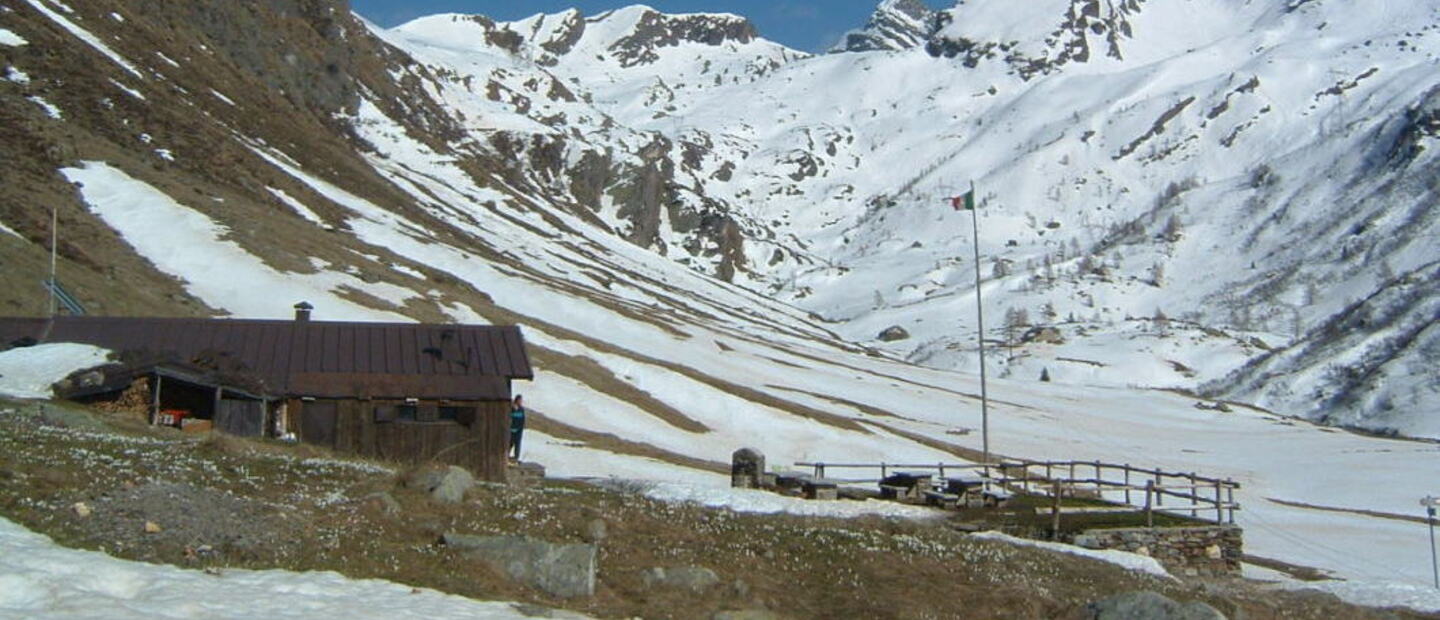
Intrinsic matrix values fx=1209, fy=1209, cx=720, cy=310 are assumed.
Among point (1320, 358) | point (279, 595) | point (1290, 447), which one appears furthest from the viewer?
point (1320, 358)

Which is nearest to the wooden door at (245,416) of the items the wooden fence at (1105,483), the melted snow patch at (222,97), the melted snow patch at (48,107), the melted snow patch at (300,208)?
the wooden fence at (1105,483)

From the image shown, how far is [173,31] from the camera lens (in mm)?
119688

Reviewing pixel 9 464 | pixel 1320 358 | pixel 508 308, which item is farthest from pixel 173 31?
pixel 1320 358

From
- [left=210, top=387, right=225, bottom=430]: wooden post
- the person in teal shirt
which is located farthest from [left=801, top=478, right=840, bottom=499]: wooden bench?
[left=210, top=387, right=225, bottom=430]: wooden post

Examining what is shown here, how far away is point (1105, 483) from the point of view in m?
41.2

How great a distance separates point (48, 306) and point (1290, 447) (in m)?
99.4

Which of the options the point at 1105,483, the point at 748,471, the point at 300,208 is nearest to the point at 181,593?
the point at 748,471

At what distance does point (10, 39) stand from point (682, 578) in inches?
3359

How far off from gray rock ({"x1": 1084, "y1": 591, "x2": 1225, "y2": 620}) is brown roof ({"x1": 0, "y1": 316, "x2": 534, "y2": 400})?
25.5 m

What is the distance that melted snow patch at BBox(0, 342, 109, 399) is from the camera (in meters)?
A: 34.8

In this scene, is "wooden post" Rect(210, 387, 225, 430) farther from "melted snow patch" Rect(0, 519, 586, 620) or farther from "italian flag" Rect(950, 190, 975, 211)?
"italian flag" Rect(950, 190, 975, 211)

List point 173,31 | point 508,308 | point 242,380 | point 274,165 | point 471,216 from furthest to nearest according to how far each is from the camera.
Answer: point 471,216 → point 173,31 → point 274,165 → point 508,308 → point 242,380

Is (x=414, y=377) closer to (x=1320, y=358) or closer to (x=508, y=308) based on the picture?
(x=508, y=308)

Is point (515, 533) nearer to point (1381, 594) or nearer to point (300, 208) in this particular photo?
point (1381, 594)
